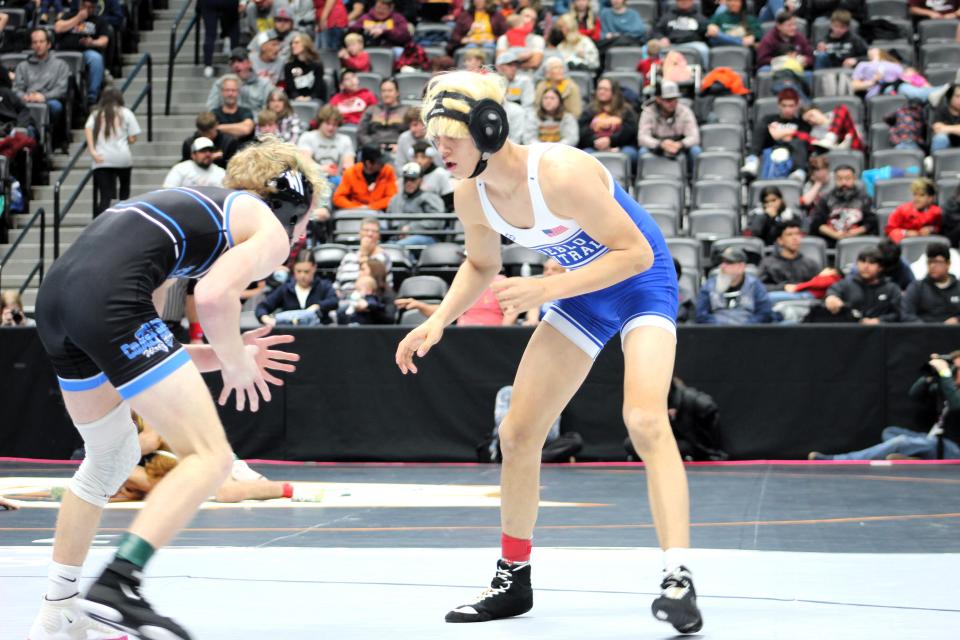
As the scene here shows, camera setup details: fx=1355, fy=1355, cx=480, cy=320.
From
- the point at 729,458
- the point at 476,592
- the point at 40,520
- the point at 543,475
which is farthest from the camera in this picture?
the point at 729,458

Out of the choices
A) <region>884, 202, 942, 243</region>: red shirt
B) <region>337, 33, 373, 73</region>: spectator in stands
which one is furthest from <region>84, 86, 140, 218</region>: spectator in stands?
<region>884, 202, 942, 243</region>: red shirt

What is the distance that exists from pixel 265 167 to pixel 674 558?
62.8 inches

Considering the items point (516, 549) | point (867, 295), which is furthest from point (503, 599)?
point (867, 295)

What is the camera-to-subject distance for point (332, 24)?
14.5m

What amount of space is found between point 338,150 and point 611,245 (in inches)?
344

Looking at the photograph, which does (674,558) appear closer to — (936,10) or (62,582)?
(62,582)

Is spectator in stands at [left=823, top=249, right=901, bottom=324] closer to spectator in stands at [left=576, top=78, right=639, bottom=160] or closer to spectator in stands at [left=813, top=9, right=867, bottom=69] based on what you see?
spectator in stands at [left=576, top=78, right=639, bottom=160]

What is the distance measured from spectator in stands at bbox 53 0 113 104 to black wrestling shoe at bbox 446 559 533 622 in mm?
11336

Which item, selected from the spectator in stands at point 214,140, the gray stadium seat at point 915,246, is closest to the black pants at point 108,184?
the spectator in stands at point 214,140

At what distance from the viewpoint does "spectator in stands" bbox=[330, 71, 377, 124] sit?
13.3 metres

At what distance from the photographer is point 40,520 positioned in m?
6.54

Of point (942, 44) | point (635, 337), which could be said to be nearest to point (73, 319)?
point (635, 337)

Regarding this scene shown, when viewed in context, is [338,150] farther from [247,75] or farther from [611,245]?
[611,245]

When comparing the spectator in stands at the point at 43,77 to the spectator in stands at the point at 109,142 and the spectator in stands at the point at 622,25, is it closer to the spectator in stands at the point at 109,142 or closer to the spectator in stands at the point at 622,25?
the spectator in stands at the point at 109,142
